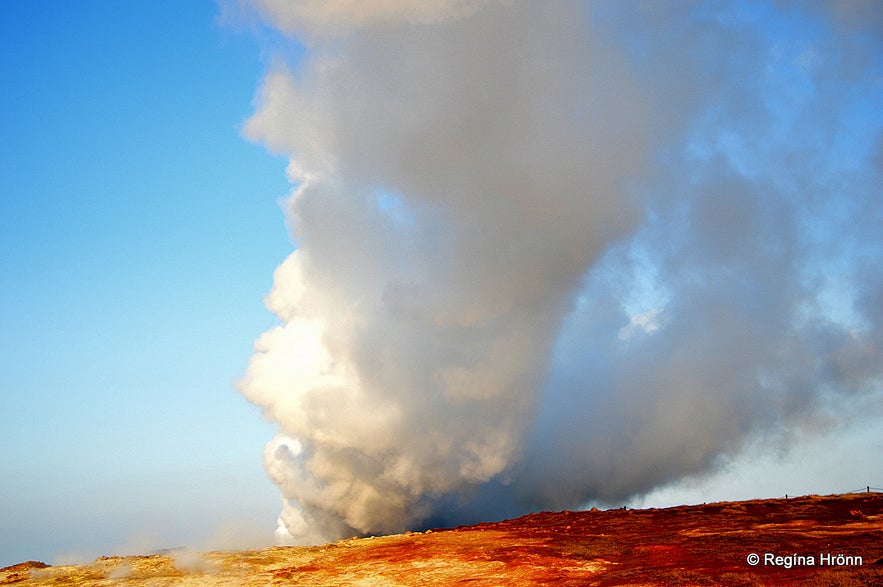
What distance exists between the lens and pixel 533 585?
31.8 m

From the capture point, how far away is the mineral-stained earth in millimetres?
30078

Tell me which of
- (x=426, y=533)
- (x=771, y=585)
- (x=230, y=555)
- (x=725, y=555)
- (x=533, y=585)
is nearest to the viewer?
(x=771, y=585)

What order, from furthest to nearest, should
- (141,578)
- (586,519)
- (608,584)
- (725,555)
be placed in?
(586,519), (141,578), (725,555), (608,584)

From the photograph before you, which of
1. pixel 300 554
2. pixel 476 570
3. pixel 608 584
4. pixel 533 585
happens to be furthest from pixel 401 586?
pixel 300 554

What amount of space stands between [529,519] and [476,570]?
31.5m

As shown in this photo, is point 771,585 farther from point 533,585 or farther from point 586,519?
point 586,519

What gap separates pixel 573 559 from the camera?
122 ft

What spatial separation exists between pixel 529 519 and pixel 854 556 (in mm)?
38226

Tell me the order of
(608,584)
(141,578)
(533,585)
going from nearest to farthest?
(608,584)
(533,585)
(141,578)

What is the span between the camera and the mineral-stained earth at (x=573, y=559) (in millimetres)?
30078

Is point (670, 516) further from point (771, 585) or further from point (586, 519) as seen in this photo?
point (771, 585)

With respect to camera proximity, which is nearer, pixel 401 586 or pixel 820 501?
pixel 401 586

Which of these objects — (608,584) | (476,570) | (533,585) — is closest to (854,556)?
(608,584)

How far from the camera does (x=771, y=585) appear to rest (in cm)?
2652
